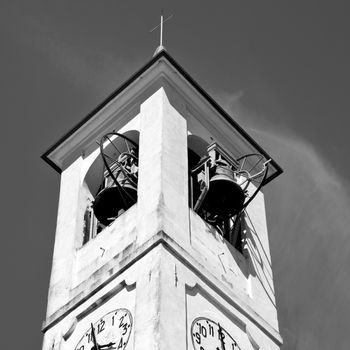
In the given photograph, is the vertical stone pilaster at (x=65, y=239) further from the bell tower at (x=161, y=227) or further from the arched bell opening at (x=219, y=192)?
the arched bell opening at (x=219, y=192)

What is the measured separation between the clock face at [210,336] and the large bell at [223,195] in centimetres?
341

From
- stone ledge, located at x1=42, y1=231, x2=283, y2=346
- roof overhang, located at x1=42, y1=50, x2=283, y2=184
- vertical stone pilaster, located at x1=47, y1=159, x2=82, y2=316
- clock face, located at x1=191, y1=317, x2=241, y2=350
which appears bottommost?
clock face, located at x1=191, y1=317, x2=241, y2=350

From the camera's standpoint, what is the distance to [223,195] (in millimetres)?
29031

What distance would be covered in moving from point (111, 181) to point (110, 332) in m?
4.57

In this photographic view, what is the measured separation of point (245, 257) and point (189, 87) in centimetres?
388

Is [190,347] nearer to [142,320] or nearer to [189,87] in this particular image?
[142,320]

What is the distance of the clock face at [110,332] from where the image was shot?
997 inches

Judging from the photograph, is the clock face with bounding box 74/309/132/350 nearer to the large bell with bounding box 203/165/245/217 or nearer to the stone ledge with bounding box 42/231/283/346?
the stone ledge with bounding box 42/231/283/346

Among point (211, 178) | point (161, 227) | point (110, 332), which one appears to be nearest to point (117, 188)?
point (211, 178)

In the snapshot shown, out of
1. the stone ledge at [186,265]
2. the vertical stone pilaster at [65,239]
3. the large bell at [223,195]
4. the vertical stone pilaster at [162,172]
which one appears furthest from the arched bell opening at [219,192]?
the vertical stone pilaster at [65,239]

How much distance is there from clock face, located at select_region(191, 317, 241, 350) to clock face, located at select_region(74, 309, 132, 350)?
1.17m

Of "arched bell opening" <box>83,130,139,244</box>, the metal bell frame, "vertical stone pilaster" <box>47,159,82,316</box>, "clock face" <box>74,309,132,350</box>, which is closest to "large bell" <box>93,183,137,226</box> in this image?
"arched bell opening" <box>83,130,139,244</box>

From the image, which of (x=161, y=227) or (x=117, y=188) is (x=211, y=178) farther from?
(x=161, y=227)

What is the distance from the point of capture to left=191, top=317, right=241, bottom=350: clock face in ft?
83.3
